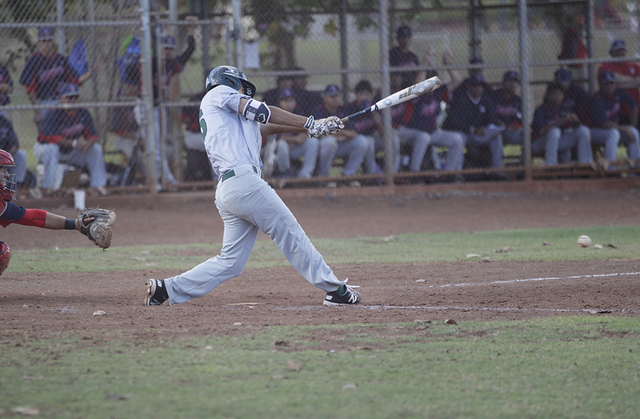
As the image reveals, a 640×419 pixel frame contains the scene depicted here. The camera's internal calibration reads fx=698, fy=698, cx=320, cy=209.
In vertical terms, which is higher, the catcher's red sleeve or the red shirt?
the red shirt

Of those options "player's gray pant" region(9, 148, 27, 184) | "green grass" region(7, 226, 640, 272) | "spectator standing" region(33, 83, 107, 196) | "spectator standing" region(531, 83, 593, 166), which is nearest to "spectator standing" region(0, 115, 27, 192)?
"player's gray pant" region(9, 148, 27, 184)

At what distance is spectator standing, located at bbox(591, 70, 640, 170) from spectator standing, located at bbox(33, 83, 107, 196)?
8583 mm

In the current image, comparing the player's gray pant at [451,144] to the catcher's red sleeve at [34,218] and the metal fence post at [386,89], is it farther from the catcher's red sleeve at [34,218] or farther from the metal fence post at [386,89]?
the catcher's red sleeve at [34,218]

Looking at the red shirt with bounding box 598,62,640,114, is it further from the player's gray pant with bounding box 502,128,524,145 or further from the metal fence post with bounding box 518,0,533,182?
the player's gray pant with bounding box 502,128,524,145

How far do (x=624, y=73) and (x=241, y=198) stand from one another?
1055 centimetres

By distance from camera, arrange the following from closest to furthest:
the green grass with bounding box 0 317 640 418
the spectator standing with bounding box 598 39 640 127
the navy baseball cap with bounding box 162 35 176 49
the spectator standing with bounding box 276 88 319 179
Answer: the green grass with bounding box 0 317 640 418, the navy baseball cap with bounding box 162 35 176 49, the spectator standing with bounding box 276 88 319 179, the spectator standing with bounding box 598 39 640 127

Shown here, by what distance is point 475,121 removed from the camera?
12.3m

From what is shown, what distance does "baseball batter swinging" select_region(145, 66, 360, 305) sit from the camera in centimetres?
492

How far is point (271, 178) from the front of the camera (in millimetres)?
12055

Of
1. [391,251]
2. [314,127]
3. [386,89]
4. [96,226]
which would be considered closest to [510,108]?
[386,89]

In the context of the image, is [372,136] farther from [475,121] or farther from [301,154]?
→ [475,121]

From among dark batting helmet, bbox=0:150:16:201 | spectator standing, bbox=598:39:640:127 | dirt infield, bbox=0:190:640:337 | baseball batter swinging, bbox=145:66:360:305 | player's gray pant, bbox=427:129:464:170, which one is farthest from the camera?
spectator standing, bbox=598:39:640:127

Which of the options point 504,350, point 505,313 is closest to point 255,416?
point 504,350

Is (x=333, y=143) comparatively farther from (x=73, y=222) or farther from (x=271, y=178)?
(x=73, y=222)
